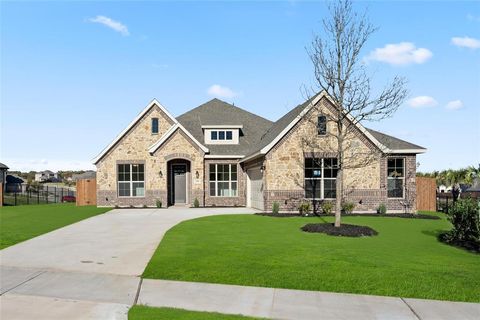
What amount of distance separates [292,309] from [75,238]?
31.1ft

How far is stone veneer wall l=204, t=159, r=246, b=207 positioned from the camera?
2842cm

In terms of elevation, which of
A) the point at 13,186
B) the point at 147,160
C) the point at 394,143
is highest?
the point at 394,143

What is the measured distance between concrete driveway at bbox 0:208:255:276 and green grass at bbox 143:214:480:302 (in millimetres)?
570

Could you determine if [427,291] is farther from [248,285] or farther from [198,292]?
[198,292]

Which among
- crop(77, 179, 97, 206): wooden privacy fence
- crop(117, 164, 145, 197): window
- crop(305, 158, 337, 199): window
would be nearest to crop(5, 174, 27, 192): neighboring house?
crop(77, 179, 97, 206): wooden privacy fence

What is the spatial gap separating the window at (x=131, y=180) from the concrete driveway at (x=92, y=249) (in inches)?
430

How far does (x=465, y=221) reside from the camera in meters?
13.1

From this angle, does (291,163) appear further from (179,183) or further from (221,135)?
(179,183)

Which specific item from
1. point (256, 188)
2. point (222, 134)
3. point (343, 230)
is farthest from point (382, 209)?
point (222, 134)

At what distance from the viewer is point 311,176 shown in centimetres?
2380

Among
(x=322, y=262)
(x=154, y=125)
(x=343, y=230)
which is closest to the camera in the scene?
(x=322, y=262)

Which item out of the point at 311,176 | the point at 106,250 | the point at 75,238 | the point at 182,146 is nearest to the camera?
the point at 106,250

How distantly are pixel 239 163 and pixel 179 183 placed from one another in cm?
482

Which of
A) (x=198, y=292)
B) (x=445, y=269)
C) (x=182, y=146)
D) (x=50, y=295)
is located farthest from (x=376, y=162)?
(x=50, y=295)
